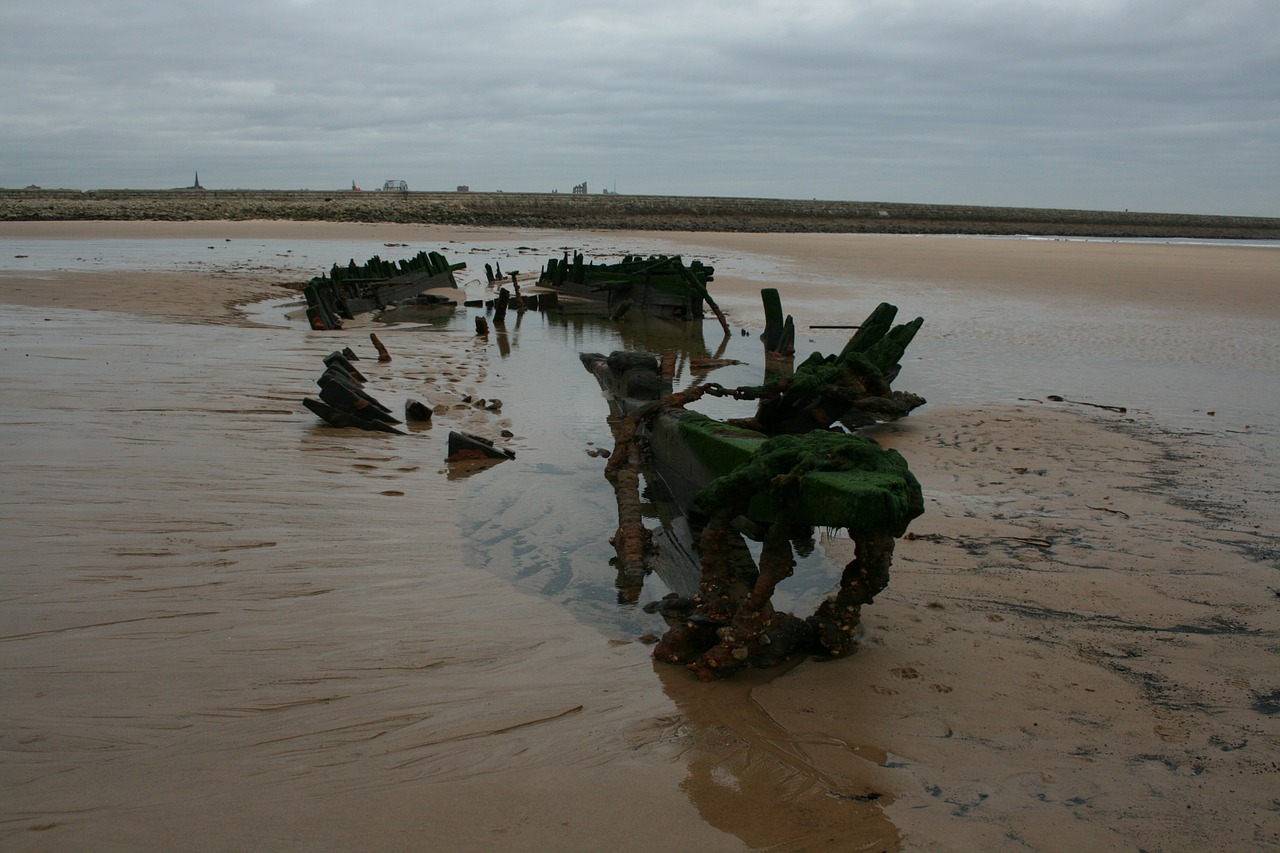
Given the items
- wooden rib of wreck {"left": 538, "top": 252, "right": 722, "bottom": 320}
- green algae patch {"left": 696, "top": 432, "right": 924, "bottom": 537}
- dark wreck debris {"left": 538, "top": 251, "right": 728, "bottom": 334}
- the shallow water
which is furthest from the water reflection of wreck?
dark wreck debris {"left": 538, "top": 251, "right": 728, "bottom": 334}

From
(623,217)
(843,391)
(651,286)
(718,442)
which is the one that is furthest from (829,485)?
(623,217)

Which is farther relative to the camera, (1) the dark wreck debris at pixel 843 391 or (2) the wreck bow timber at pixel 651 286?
(2) the wreck bow timber at pixel 651 286

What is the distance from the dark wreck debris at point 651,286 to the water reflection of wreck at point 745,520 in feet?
41.4

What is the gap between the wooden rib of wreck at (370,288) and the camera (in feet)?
50.6

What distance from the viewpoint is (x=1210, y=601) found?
15.6 ft

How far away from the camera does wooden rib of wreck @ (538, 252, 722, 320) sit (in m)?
19.1

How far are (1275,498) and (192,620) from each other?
7.27 metres

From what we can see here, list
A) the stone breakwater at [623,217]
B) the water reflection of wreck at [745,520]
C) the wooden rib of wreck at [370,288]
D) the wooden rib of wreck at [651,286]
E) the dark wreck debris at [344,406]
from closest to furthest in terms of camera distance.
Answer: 1. the water reflection of wreck at [745,520]
2. the dark wreck debris at [344,406]
3. the wooden rib of wreck at [370,288]
4. the wooden rib of wreck at [651,286]
5. the stone breakwater at [623,217]

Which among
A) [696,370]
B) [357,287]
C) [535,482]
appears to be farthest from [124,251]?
[535,482]

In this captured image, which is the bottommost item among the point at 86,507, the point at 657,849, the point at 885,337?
the point at 657,849

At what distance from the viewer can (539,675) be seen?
398 cm

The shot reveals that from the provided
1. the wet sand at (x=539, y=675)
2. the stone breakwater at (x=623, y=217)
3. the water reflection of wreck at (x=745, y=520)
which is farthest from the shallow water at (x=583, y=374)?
the stone breakwater at (x=623, y=217)

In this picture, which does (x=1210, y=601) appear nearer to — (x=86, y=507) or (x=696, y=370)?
(x=86, y=507)

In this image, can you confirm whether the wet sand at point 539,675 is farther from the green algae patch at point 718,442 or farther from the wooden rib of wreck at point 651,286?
the wooden rib of wreck at point 651,286
